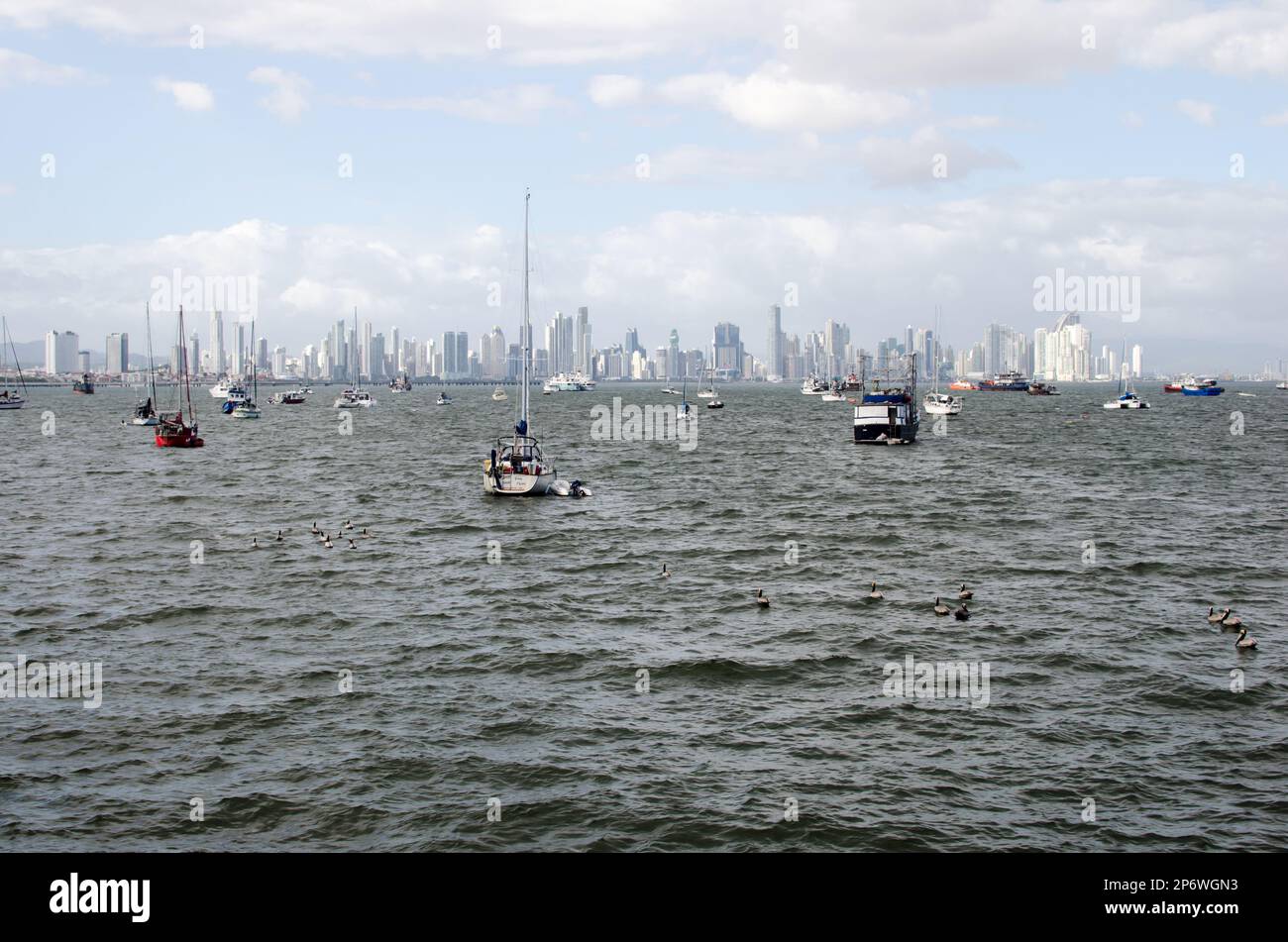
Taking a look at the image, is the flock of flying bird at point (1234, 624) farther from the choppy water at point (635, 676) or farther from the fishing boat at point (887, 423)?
the fishing boat at point (887, 423)

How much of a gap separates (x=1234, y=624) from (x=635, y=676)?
18.6 m

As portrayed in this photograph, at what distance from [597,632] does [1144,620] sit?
17379mm

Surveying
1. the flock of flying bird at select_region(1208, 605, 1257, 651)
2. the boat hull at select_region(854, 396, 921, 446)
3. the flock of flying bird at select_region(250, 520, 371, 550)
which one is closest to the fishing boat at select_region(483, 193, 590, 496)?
the flock of flying bird at select_region(250, 520, 371, 550)

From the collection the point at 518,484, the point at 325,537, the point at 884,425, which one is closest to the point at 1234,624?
the point at 325,537

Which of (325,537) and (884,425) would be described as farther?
→ (884,425)

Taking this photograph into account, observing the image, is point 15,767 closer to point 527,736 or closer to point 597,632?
point 527,736

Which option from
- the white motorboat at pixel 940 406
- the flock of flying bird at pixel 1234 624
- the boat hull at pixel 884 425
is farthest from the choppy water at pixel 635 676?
the white motorboat at pixel 940 406

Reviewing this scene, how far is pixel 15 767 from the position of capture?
22109 millimetres

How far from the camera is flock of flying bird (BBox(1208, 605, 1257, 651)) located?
100.0 ft

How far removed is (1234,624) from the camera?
32.7 meters

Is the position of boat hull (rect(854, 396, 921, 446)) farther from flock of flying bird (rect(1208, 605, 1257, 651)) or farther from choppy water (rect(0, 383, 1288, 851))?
flock of flying bird (rect(1208, 605, 1257, 651))

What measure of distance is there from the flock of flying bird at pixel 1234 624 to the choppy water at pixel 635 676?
0.70 metres

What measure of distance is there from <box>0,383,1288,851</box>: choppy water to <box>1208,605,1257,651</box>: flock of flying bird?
697 millimetres

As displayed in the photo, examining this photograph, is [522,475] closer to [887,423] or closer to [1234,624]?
[1234,624]
